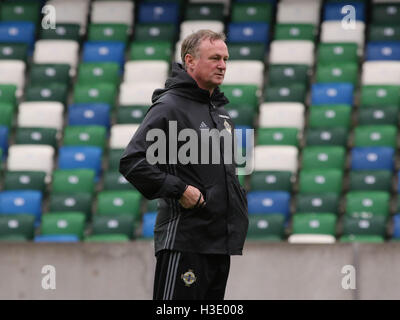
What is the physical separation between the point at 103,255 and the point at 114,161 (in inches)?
105

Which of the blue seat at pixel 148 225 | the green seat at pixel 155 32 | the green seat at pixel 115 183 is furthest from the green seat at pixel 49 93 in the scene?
the blue seat at pixel 148 225

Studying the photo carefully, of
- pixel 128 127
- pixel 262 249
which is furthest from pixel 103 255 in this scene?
pixel 128 127

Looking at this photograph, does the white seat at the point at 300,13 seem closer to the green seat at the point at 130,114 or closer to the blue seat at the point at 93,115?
the green seat at the point at 130,114

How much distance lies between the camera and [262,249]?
766 cm

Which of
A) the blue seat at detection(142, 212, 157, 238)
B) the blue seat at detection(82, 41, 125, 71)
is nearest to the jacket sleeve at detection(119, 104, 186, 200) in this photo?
the blue seat at detection(142, 212, 157, 238)

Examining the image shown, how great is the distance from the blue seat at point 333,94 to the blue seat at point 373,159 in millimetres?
943

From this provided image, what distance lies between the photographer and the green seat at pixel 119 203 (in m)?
9.81

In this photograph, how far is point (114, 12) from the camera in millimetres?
12609

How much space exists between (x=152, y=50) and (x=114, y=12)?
95 cm

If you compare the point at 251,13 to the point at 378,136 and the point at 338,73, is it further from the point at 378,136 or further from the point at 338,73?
the point at 378,136

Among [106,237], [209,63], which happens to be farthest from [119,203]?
[209,63]

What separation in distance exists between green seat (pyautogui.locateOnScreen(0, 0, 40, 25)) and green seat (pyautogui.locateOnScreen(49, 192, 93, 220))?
3.40 m

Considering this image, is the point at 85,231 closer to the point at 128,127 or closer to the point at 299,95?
the point at 128,127

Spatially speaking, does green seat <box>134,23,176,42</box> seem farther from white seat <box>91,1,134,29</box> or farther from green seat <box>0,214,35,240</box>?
green seat <box>0,214,35,240</box>
